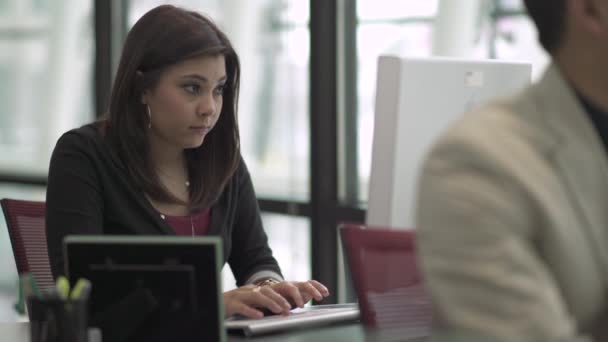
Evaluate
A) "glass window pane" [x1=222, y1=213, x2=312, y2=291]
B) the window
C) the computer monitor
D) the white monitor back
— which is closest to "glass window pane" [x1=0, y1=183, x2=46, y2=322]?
"glass window pane" [x1=222, y1=213, x2=312, y2=291]

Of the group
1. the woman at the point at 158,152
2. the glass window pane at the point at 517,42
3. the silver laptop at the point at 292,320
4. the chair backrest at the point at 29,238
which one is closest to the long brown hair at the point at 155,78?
the woman at the point at 158,152

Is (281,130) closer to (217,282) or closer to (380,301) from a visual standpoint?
(380,301)

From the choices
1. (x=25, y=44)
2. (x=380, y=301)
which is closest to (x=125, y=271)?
(x=380, y=301)

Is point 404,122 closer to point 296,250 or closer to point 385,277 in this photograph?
point 385,277

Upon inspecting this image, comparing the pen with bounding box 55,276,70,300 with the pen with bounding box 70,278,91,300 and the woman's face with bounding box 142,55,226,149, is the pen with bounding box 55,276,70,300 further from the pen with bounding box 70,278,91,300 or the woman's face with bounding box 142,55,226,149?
the woman's face with bounding box 142,55,226,149

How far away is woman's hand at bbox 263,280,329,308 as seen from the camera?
2.02 meters

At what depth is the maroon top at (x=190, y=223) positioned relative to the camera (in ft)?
7.76

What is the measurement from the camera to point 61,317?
141cm

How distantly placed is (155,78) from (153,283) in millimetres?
961

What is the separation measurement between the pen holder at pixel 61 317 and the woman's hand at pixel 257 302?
21.3 inches

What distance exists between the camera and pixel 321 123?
3.93m

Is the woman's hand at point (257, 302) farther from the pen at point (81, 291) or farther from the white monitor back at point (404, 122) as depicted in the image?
the pen at point (81, 291)

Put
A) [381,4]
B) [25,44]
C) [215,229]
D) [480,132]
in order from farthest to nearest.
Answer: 1. [25,44]
2. [381,4]
3. [215,229]
4. [480,132]

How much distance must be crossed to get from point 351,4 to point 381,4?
0.15 meters
